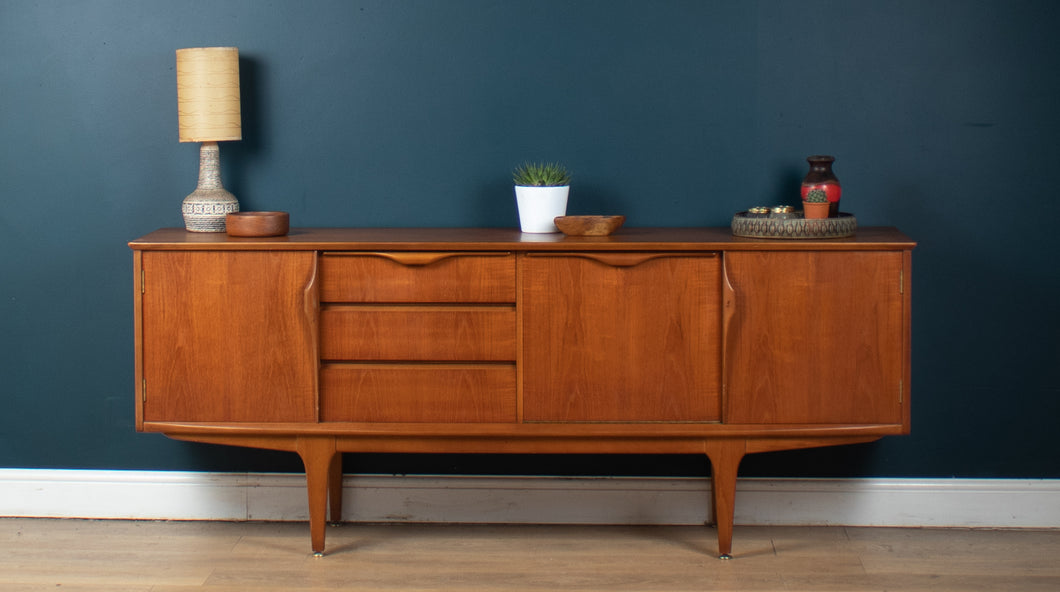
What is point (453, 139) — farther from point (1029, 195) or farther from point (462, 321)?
point (1029, 195)

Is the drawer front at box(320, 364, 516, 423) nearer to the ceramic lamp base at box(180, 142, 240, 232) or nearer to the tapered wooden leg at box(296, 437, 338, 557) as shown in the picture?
the tapered wooden leg at box(296, 437, 338, 557)

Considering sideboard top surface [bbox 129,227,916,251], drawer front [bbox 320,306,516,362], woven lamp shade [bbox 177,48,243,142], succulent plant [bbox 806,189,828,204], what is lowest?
drawer front [bbox 320,306,516,362]

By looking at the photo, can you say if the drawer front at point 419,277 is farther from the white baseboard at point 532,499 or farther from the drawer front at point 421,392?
the white baseboard at point 532,499

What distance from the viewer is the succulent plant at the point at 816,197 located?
285cm

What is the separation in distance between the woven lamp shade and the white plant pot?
2.67 feet

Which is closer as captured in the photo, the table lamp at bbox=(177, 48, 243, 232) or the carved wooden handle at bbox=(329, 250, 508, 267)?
the carved wooden handle at bbox=(329, 250, 508, 267)

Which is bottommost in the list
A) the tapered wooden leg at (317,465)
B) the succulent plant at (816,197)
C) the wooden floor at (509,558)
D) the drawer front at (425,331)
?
the wooden floor at (509,558)

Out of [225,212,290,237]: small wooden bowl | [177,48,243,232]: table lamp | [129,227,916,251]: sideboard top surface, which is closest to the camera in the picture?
[129,227,916,251]: sideboard top surface

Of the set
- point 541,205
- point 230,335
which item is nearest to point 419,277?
point 541,205

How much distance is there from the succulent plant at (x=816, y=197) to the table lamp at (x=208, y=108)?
1544 mm

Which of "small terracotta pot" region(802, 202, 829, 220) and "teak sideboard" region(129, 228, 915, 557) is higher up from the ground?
"small terracotta pot" region(802, 202, 829, 220)

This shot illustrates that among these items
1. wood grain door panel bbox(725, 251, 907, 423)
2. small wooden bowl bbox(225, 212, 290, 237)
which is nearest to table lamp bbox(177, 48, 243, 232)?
small wooden bowl bbox(225, 212, 290, 237)

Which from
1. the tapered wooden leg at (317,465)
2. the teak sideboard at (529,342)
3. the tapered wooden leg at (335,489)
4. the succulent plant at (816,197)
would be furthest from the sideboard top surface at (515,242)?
the tapered wooden leg at (335,489)

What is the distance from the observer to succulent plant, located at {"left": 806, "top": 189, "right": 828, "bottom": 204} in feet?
9.34
